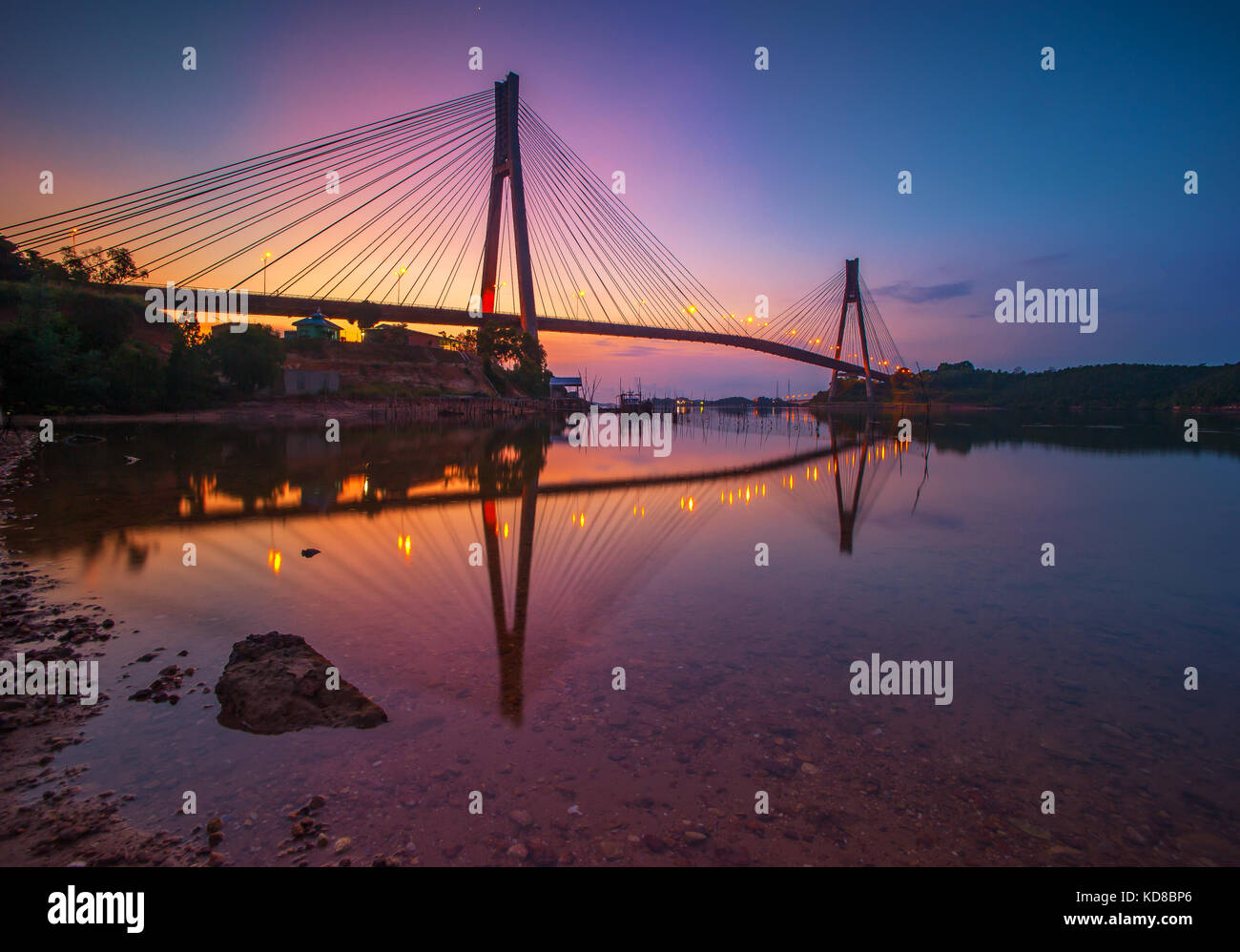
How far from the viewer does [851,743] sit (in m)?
4.62

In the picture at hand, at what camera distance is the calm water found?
144 inches

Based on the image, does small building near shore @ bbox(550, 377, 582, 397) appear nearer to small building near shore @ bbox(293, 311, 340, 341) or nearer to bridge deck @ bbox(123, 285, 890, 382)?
bridge deck @ bbox(123, 285, 890, 382)

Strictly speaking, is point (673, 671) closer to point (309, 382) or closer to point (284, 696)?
point (284, 696)

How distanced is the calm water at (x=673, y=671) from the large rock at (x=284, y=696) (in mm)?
144

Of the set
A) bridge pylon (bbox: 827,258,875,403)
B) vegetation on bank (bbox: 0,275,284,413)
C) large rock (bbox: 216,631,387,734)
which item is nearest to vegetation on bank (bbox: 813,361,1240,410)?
bridge pylon (bbox: 827,258,875,403)

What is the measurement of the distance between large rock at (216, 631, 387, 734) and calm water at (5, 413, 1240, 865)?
14cm

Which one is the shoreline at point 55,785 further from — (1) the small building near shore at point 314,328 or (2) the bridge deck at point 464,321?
(1) the small building near shore at point 314,328

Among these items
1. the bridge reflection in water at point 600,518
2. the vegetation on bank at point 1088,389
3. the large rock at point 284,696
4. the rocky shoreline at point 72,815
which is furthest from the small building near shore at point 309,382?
the vegetation on bank at point 1088,389

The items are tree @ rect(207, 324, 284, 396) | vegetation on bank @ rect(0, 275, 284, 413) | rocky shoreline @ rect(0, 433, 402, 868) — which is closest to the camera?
rocky shoreline @ rect(0, 433, 402, 868)

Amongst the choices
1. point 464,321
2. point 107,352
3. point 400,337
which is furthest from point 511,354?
point 107,352
